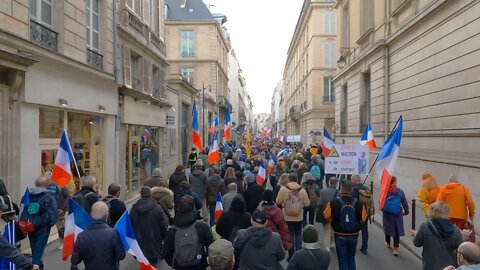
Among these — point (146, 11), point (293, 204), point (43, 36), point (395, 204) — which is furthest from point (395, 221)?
point (146, 11)

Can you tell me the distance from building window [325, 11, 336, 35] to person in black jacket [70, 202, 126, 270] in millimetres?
42785

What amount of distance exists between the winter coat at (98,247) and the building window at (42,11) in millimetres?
6495

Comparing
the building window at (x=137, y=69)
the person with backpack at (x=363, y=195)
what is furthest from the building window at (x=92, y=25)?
the person with backpack at (x=363, y=195)

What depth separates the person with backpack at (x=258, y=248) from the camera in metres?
4.67

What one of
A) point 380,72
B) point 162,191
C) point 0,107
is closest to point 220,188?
point 162,191

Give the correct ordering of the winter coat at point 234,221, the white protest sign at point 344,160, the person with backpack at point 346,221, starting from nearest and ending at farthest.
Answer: the winter coat at point 234,221
the person with backpack at point 346,221
the white protest sign at point 344,160

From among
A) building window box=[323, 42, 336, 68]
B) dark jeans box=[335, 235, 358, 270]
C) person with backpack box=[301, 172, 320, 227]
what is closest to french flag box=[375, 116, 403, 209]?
dark jeans box=[335, 235, 358, 270]

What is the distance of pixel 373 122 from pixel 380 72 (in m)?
2.55

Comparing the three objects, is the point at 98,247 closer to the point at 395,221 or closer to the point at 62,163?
the point at 62,163

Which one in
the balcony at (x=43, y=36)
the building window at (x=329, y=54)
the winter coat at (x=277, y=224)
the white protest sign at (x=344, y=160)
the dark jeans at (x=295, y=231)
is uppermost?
the building window at (x=329, y=54)

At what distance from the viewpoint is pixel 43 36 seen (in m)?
9.81

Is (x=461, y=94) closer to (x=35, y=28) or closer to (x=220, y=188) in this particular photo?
(x=220, y=188)

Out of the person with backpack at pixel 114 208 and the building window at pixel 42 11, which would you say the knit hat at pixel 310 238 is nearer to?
the person with backpack at pixel 114 208

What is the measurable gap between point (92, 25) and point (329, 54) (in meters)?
35.4
